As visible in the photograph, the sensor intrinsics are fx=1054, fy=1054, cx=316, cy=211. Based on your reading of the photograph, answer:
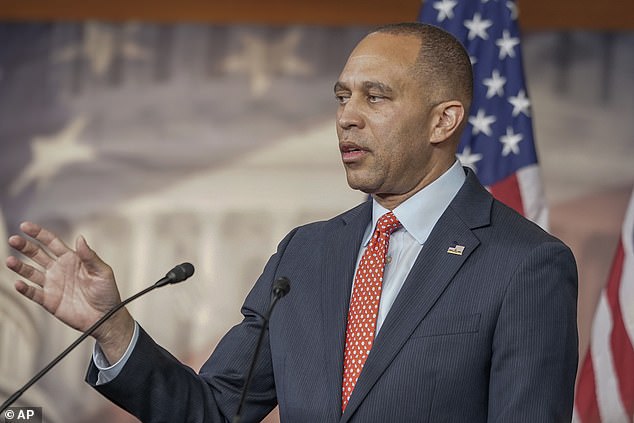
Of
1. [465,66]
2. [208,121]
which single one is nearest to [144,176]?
[208,121]

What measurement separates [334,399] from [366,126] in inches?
23.3

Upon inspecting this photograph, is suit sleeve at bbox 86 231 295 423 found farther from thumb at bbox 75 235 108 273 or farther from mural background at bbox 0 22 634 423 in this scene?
mural background at bbox 0 22 634 423

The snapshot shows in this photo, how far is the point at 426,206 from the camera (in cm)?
233

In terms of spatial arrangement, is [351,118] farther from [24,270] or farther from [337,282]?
[24,270]

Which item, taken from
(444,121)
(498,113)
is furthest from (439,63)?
(498,113)

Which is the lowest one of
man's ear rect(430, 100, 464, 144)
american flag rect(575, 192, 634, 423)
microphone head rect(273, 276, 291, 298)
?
american flag rect(575, 192, 634, 423)

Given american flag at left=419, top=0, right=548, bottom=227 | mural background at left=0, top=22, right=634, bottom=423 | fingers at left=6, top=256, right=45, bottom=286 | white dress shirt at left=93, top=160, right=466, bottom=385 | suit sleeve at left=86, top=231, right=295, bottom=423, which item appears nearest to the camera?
fingers at left=6, top=256, right=45, bottom=286

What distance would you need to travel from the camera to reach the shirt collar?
2.31 metres

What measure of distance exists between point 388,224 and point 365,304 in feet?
0.65

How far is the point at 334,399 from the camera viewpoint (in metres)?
2.16

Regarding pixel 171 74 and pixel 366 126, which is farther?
pixel 171 74

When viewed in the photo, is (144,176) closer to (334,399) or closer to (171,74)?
(171,74)

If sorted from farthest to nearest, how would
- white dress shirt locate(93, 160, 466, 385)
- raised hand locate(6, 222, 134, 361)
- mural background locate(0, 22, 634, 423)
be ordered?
mural background locate(0, 22, 634, 423), white dress shirt locate(93, 160, 466, 385), raised hand locate(6, 222, 134, 361)

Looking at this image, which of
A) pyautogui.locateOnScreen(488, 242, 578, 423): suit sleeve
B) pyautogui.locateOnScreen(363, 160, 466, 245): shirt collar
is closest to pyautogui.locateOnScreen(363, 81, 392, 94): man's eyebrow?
pyautogui.locateOnScreen(363, 160, 466, 245): shirt collar
